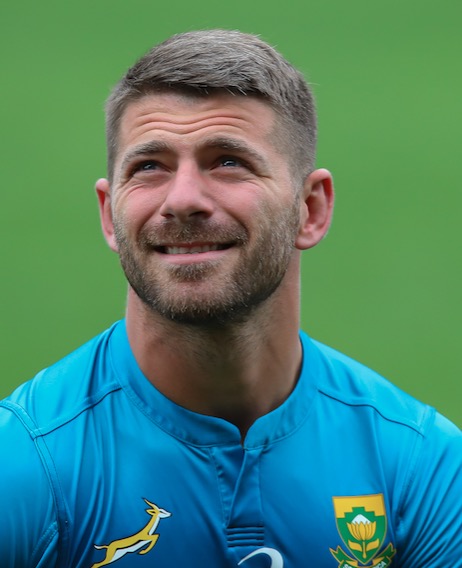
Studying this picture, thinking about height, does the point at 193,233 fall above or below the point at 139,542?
above

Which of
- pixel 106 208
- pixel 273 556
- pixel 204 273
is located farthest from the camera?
pixel 106 208

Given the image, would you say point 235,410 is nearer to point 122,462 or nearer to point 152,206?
point 122,462

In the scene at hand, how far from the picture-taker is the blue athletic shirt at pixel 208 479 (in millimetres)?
2551

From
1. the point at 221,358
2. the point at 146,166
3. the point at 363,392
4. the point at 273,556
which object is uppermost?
the point at 146,166

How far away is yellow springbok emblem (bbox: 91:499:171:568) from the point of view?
8.46 feet

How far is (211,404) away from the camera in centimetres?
276

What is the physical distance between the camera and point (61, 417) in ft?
8.69

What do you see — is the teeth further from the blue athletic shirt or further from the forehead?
the blue athletic shirt

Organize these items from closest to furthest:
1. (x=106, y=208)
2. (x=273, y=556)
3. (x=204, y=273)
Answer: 1. (x=204, y=273)
2. (x=273, y=556)
3. (x=106, y=208)

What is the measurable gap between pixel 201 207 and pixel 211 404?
513 mm

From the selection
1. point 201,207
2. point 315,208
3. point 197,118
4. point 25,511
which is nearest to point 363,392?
point 315,208

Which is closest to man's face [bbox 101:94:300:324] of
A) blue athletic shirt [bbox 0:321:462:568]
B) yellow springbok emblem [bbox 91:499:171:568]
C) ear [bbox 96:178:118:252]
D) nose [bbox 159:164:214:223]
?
nose [bbox 159:164:214:223]

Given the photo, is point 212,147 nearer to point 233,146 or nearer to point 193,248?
point 233,146

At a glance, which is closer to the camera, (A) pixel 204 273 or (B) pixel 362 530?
(A) pixel 204 273
